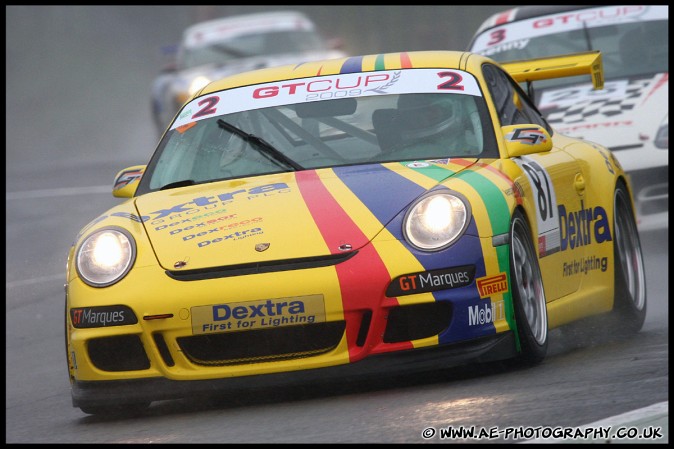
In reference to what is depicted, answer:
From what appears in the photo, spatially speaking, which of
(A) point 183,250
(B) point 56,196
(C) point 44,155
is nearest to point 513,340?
(A) point 183,250

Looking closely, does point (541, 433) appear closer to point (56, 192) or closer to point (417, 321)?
point (417, 321)

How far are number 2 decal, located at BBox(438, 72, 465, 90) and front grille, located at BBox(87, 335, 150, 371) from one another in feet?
6.83

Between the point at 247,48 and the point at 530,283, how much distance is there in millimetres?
16898

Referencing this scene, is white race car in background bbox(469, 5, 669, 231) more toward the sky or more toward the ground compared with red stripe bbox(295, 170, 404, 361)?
more toward the ground

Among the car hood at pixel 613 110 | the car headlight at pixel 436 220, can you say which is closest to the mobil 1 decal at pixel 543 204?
the car headlight at pixel 436 220

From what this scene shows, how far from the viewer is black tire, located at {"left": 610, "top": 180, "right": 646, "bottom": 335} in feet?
24.0

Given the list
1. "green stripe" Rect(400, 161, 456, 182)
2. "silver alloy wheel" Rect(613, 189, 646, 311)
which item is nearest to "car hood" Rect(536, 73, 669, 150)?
"silver alloy wheel" Rect(613, 189, 646, 311)

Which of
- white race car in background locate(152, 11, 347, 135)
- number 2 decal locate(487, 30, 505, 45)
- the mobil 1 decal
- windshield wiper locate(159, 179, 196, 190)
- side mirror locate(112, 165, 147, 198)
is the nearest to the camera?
the mobil 1 decal

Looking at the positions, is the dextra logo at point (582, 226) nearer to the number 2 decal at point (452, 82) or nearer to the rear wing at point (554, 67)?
the number 2 decal at point (452, 82)

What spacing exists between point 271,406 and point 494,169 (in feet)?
4.57

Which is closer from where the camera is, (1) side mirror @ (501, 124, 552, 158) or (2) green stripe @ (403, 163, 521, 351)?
(2) green stripe @ (403, 163, 521, 351)

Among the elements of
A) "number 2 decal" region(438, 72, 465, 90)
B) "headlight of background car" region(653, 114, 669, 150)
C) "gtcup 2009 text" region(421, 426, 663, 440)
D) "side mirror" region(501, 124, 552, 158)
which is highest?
"gtcup 2009 text" region(421, 426, 663, 440)

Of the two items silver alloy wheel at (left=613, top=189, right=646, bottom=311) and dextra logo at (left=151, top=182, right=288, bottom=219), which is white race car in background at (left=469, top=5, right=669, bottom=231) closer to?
silver alloy wheel at (left=613, top=189, right=646, bottom=311)

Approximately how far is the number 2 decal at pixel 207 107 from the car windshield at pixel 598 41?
4.72m
